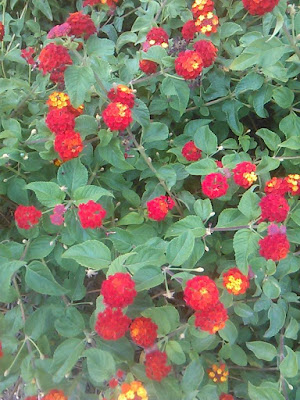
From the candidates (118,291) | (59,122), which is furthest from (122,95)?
(118,291)

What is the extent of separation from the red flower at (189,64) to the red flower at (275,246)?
667mm

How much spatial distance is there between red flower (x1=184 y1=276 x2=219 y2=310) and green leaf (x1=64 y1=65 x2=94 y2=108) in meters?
0.74

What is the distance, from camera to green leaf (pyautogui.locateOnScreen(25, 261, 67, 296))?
1426 millimetres

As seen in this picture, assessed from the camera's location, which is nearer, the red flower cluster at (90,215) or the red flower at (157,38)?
the red flower cluster at (90,215)

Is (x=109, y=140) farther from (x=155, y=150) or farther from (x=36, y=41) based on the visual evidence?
(x=36, y=41)

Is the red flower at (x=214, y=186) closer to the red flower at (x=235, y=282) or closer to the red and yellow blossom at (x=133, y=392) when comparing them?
the red flower at (x=235, y=282)

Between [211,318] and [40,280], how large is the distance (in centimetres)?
61

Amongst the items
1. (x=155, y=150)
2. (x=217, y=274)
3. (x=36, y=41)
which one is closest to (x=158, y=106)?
(x=155, y=150)

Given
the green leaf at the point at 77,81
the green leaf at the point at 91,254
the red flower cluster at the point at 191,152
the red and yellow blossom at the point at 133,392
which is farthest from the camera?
the red flower cluster at the point at 191,152

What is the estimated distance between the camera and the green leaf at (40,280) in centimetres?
143

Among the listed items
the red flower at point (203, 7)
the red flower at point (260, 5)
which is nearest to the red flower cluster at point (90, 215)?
the red flower at point (260, 5)

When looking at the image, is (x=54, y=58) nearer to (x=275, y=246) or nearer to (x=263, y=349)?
(x=275, y=246)

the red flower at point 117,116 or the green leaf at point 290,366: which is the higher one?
the red flower at point 117,116

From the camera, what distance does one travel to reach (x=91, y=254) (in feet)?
4.30
